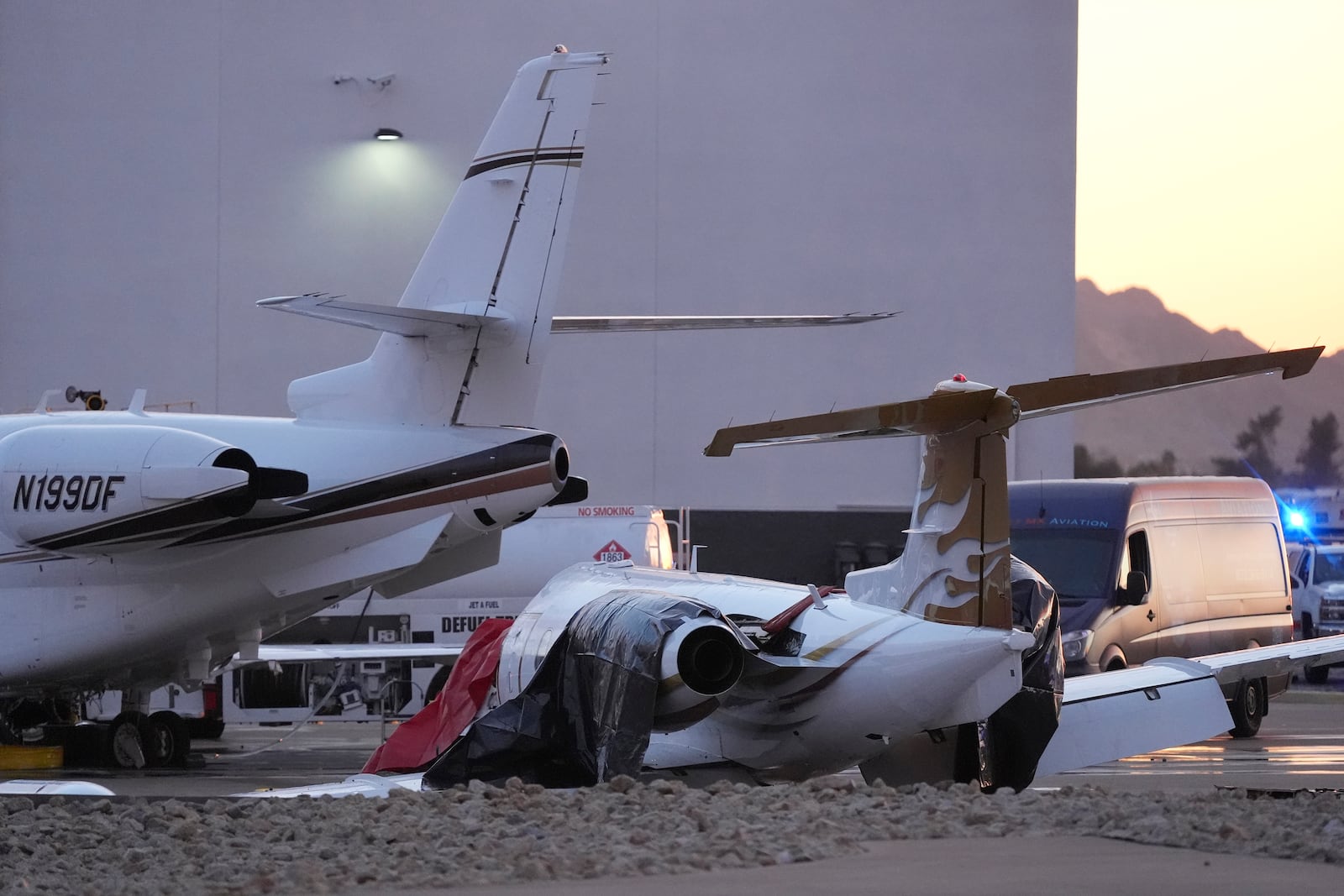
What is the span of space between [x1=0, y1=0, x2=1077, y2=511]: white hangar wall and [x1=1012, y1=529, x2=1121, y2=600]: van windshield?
11103mm

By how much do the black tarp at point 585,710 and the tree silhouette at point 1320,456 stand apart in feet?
139

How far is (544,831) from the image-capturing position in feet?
25.9

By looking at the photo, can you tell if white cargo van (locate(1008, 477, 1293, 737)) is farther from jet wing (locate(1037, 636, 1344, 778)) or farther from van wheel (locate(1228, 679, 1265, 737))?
jet wing (locate(1037, 636, 1344, 778))

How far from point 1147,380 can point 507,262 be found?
7899mm

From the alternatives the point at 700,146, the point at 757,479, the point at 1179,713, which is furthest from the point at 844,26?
the point at 1179,713

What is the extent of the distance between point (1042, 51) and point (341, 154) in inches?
543

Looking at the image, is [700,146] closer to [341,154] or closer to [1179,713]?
A: [341,154]

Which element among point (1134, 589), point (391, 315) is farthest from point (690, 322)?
point (1134, 589)

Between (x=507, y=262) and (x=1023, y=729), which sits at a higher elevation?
(x=507, y=262)

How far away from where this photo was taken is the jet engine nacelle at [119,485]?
15.1 meters

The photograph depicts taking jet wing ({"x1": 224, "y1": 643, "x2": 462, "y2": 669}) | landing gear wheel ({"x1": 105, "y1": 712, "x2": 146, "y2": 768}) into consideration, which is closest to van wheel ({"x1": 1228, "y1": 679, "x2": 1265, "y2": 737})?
jet wing ({"x1": 224, "y1": 643, "x2": 462, "y2": 669})

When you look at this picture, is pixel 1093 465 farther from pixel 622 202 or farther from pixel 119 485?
pixel 119 485

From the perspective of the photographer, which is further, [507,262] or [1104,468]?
[1104,468]

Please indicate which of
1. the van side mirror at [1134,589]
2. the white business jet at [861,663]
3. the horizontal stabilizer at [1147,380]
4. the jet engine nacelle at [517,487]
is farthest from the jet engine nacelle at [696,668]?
the van side mirror at [1134,589]
